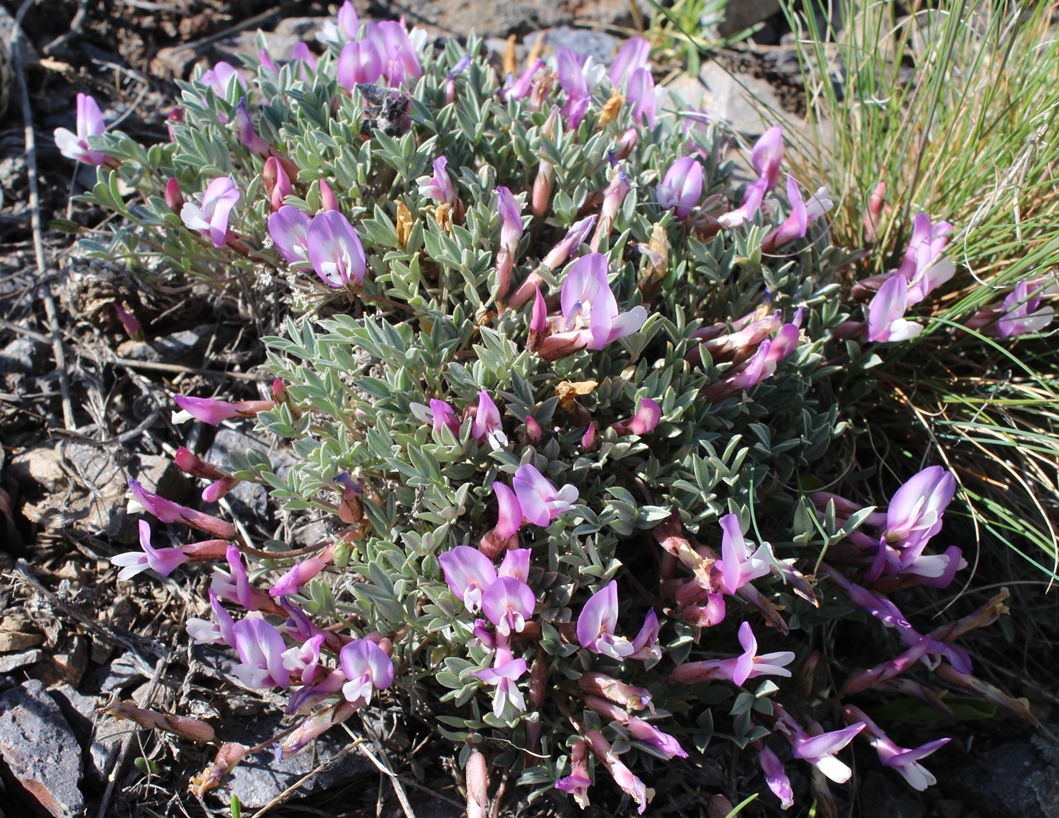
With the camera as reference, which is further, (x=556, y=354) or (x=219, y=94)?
(x=219, y=94)

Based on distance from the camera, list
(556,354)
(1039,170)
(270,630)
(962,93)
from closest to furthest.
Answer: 1. (270,630)
2. (556,354)
3. (1039,170)
4. (962,93)

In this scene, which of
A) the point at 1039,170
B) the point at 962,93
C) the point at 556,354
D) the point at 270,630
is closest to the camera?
the point at 270,630

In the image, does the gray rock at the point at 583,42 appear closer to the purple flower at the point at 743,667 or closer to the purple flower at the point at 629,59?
the purple flower at the point at 629,59

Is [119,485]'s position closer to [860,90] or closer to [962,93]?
[860,90]

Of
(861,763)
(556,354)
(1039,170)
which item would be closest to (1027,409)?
(1039,170)

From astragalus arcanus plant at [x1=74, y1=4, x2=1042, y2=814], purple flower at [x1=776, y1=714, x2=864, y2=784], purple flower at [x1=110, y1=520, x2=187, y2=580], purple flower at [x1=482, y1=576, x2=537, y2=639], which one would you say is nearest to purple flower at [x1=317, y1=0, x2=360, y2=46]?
astragalus arcanus plant at [x1=74, y1=4, x2=1042, y2=814]

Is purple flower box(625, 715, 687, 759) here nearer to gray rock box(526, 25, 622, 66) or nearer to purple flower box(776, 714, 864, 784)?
purple flower box(776, 714, 864, 784)
